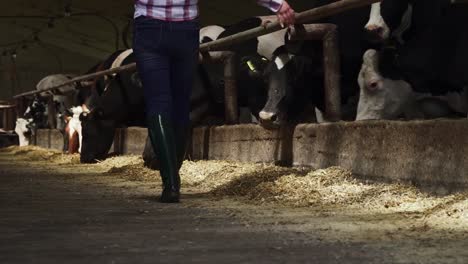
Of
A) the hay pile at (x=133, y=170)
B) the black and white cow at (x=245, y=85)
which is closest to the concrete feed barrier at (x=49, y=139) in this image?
the hay pile at (x=133, y=170)

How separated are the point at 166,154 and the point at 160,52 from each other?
57cm

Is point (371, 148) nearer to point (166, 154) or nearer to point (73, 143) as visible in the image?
point (166, 154)

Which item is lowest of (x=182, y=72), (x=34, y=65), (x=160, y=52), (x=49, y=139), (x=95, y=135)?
(x=49, y=139)

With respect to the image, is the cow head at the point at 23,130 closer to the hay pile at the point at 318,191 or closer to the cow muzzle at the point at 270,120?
the hay pile at the point at 318,191

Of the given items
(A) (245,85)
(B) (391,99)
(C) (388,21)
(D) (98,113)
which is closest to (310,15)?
(C) (388,21)

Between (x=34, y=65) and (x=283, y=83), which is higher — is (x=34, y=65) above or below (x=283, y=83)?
above

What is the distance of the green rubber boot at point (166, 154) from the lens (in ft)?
14.8

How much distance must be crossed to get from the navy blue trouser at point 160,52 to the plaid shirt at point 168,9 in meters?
0.03

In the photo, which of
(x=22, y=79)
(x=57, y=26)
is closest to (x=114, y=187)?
(x=57, y=26)

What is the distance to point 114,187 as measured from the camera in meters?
5.80

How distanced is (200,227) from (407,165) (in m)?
1.35

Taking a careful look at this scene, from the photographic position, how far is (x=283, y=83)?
612 centimetres

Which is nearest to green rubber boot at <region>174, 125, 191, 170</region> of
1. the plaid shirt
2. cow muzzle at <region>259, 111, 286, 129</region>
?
the plaid shirt

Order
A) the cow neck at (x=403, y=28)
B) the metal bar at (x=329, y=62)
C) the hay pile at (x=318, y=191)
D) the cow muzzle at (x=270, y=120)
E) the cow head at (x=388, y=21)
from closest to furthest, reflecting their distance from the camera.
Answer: the hay pile at (x=318, y=191) → the metal bar at (x=329, y=62) → the cow head at (x=388, y=21) → the cow muzzle at (x=270, y=120) → the cow neck at (x=403, y=28)
